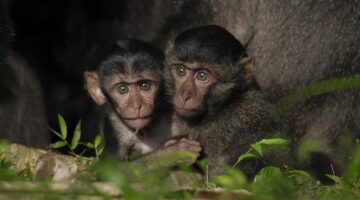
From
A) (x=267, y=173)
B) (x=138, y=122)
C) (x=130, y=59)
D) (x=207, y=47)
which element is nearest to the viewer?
(x=267, y=173)

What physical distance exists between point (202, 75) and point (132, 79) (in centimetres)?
40

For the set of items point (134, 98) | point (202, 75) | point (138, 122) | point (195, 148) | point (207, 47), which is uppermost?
point (207, 47)

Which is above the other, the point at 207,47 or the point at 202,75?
the point at 207,47

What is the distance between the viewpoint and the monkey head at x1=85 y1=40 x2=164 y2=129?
491cm

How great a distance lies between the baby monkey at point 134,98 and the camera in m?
4.90

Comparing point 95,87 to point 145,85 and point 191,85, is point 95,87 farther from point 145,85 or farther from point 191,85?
point 191,85

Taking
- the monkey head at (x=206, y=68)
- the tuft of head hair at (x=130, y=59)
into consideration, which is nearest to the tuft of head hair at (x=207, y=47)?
the monkey head at (x=206, y=68)

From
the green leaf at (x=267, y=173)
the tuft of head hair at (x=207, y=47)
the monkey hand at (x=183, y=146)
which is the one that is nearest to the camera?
the green leaf at (x=267, y=173)

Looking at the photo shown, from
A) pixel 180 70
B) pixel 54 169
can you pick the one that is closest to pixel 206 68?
pixel 180 70

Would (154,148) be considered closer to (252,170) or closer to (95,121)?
(252,170)

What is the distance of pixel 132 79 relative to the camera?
5.04 meters

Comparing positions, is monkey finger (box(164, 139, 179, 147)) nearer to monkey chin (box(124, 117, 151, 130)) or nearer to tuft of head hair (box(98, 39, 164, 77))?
monkey chin (box(124, 117, 151, 130))

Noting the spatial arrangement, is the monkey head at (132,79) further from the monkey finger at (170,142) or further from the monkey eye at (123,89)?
the monkey finger at (170,142)

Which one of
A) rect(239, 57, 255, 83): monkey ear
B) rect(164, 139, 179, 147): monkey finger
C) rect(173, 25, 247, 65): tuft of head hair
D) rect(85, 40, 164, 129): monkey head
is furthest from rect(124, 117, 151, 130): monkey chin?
rect(239, 57, 255, 83): monkey ear
